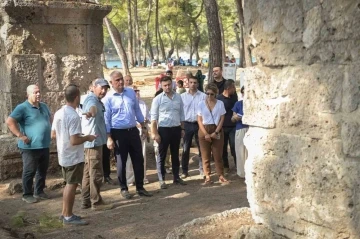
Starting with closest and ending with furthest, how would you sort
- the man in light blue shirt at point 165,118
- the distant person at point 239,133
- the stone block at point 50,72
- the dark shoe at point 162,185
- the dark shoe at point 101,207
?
the dark shoe at point 101,207
the man in light blue shirt at point 165,118
the dark shoe at point 162,185
the distant person at point 239,133
the stone block at point 50,72

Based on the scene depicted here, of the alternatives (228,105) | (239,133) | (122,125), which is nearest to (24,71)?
(122,125)

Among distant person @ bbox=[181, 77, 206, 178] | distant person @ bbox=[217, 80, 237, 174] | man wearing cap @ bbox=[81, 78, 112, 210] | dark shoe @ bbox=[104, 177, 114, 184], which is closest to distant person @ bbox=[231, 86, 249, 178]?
distant person @ bbox=[217, 80, 237, 174]

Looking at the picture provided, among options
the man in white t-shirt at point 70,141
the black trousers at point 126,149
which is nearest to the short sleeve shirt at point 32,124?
the black trousers at point 126,149

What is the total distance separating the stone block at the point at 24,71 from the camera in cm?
910

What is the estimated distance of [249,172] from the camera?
3799 mm

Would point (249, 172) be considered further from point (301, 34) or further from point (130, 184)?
point (130, 184)

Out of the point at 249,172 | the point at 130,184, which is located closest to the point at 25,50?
the point at 130,184

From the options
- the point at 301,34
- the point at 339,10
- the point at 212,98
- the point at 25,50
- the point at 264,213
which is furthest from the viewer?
the point at 25,50

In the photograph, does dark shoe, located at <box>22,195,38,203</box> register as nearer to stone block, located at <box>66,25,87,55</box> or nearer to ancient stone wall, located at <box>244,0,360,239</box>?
stone block, located at <box>66,25,87,55</box>

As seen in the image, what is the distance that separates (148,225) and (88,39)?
4.23 m

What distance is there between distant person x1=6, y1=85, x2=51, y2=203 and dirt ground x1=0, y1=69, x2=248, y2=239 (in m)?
0.45

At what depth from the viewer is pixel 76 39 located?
959cm

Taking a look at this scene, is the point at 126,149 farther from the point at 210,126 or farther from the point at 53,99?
the point at 53,99

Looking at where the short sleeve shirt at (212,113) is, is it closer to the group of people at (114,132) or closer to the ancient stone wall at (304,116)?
the group of people at (114,132)
